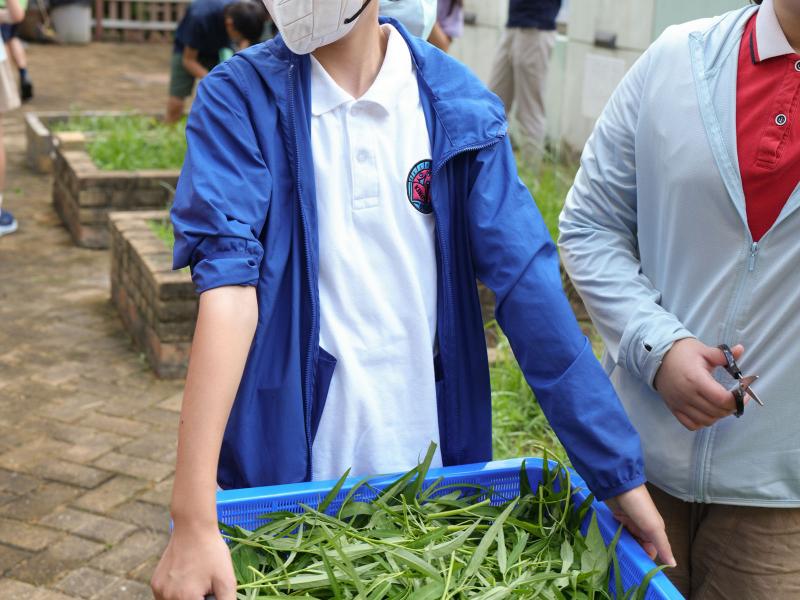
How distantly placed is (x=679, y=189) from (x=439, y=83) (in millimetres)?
460

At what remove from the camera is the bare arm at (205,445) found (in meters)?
1.49

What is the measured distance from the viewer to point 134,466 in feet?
13.5

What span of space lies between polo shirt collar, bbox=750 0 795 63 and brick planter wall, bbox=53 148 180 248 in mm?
5451

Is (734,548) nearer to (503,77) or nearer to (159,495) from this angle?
(159,495)

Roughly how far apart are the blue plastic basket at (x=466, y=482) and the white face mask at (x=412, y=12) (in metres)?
1.53

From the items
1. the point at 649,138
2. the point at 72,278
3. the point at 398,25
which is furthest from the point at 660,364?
the point at 72,278

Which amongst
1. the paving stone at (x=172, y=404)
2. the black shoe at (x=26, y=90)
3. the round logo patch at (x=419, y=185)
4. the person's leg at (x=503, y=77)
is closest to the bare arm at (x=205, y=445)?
the round logo patch at (x=419, y=185)

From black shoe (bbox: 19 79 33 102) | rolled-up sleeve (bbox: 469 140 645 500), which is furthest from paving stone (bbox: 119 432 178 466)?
black shoe (bbox: 19 79 33 102)

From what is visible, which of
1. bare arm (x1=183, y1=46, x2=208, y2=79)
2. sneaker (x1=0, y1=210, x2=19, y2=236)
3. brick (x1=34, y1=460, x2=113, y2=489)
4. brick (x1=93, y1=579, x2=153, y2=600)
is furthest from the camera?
bare arm (x1=183, y1=46, x2=208, y2=79)

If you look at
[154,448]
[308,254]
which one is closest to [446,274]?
[308,254]

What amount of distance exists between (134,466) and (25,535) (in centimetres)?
61

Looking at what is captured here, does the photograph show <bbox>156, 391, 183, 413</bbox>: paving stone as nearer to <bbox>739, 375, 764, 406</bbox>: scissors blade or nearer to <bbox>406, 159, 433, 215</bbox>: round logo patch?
<bbox>406, 159, 433, 215</bbox>: round logo patch

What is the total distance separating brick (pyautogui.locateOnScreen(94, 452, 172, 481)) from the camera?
13.3 ft

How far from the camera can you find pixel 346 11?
183 centimetres
